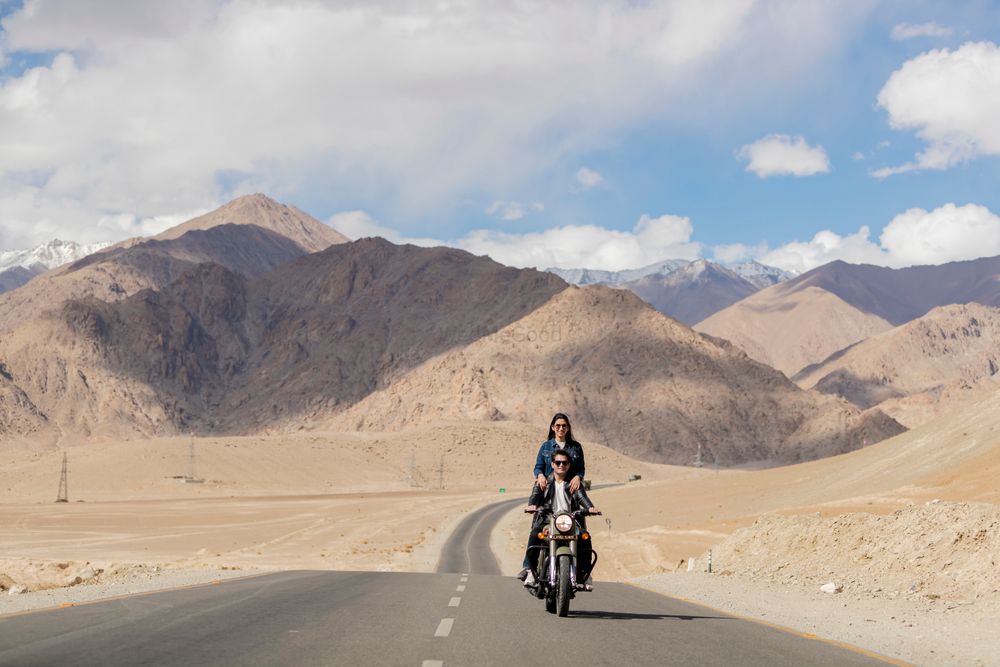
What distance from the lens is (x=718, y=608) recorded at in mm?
18375

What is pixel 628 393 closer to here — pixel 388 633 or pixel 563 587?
pixel 563 587

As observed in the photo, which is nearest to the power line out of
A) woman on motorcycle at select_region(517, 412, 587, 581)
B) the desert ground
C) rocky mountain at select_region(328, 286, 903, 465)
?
the desert ground

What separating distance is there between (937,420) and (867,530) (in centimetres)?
4572

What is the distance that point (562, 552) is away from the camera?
48.0ft

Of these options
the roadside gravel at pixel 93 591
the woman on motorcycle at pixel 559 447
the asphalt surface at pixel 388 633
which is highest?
the woman on motorcycle at pixel 559 447

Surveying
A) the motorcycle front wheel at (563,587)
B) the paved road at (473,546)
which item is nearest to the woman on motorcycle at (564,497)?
the motorcycle front wheel at (563,587)

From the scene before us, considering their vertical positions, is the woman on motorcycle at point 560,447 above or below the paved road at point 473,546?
above

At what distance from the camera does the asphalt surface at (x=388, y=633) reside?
35.9ft

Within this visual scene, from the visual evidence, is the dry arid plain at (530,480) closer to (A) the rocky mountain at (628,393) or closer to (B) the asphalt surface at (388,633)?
(A) the rocky mountain at (628,393)

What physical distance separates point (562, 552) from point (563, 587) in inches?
18.8

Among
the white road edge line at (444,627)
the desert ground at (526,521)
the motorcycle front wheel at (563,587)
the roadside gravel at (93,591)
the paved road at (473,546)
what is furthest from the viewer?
the paved road at (473,546)

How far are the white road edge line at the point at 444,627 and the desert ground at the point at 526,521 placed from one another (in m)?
5.03

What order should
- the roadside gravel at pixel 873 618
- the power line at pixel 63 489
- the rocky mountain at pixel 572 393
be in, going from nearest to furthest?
1. the roadside gravel at pixel 873 618
2. the power line at pixel 63 489
3. the rocky mountain at pixel 572 393

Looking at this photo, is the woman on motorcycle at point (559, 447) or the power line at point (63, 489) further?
the power line at point (63, 489)
